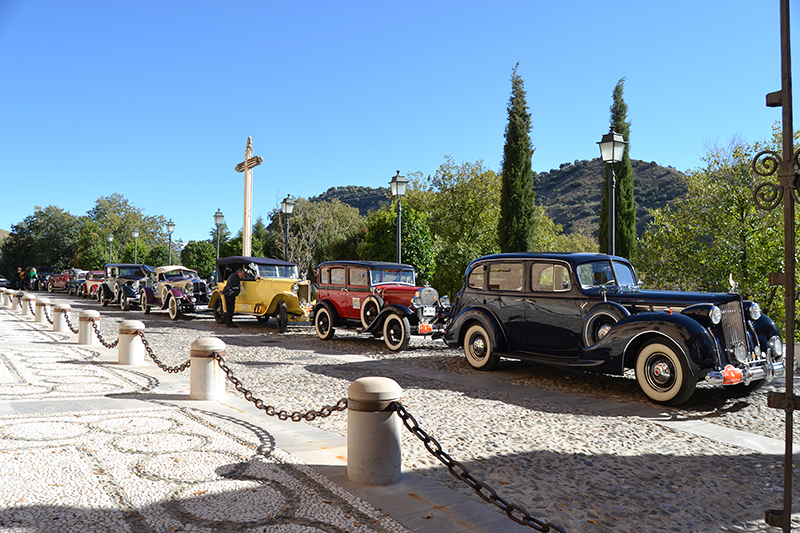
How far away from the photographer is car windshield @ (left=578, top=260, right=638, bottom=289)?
7883mm

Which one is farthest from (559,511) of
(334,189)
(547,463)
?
(334,189)

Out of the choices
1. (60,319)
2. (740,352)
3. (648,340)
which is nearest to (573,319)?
(648,340)

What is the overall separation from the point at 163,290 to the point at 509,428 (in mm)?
16437

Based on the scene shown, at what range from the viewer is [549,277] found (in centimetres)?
809

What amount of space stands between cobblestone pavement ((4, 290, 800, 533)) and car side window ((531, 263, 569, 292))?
132cm

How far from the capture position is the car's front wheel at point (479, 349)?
28.3ft

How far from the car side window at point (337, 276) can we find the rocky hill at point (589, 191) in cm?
4258

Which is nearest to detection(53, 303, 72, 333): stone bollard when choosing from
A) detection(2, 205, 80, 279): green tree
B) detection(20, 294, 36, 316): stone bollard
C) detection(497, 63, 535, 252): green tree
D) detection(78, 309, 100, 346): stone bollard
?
detection(78, 309, 100, 346): stone bollard

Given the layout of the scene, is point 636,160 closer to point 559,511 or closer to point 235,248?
point 235,248

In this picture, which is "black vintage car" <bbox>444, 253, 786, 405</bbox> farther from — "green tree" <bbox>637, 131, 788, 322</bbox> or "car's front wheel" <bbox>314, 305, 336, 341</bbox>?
"green tree" <bbox>637, 131, 788, 322</bbox>

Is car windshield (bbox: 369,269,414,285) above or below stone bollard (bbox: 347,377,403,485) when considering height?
above

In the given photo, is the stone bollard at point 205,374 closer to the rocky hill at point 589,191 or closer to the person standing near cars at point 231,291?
the person standing near cars at point 231,291

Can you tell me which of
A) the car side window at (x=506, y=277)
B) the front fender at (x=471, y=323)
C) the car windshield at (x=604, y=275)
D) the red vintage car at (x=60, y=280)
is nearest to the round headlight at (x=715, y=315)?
the car windshield at (x=604, y=275)

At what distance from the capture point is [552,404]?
6531 millimetres
